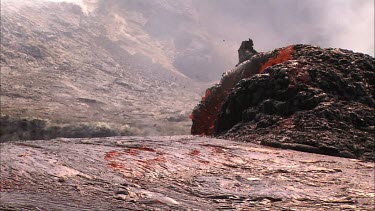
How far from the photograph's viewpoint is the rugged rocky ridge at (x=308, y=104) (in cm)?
1742

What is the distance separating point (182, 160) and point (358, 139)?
8.98 metres

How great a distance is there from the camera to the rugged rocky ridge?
17.4m

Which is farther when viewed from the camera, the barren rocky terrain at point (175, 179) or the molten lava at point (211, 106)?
the molten lava at point (211, 106)

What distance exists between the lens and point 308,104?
19.7m

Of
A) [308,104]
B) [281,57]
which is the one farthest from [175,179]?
[281,57]

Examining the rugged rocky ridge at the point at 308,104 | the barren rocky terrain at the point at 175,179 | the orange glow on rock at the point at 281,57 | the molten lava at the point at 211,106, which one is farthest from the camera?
the molten lava at the point at 211,106

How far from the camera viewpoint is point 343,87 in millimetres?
20234

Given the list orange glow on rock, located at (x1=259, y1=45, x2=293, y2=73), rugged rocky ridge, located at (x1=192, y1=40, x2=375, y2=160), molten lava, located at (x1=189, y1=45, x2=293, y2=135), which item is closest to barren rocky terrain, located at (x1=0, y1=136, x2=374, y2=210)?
rugged rocky ridge, located at (x1=192, y1=40, x2=375, y2=160)

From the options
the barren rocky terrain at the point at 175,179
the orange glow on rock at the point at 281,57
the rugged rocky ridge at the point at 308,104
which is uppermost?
the orange glow on rock at the point at 281,57

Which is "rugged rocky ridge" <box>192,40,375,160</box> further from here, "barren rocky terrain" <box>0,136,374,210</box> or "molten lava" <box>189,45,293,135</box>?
"molten lava" <box>189,45,293,135</box>

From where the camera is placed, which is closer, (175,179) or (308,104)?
(175,179)

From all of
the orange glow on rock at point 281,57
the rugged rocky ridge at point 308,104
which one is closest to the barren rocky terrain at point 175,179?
the rugged rocky ridge at point 308,104

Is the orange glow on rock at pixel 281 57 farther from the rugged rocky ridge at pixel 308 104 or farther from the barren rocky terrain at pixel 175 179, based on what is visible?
the barren rocky terrain at pixel 175 179

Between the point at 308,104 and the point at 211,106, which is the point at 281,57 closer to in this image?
the point at 308,104
